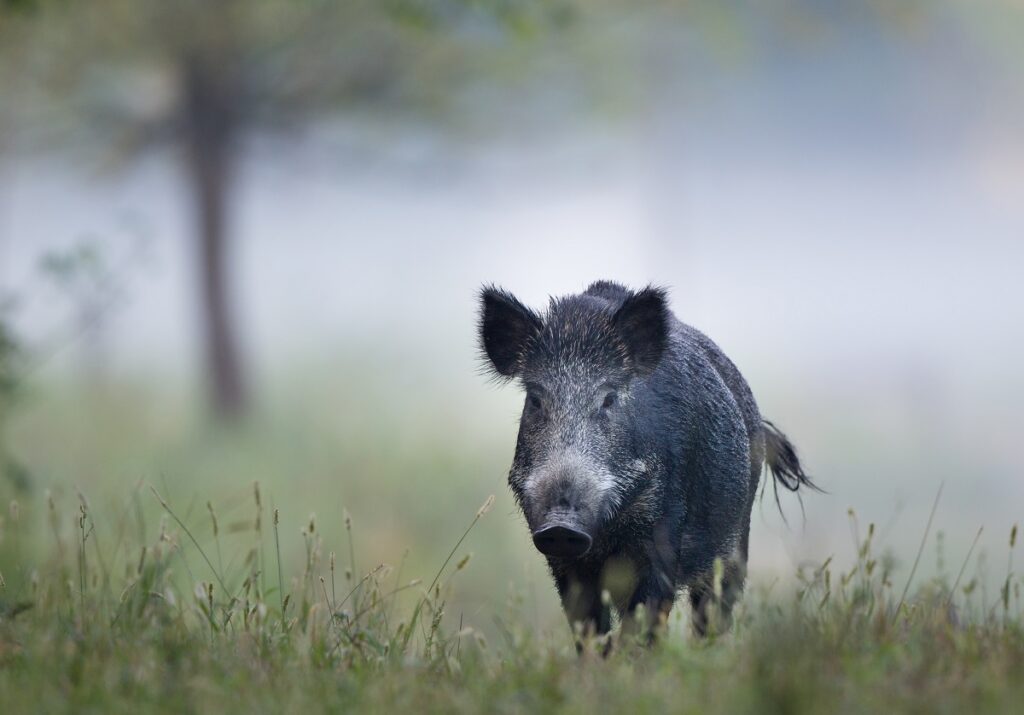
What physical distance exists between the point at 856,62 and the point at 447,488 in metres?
22.5

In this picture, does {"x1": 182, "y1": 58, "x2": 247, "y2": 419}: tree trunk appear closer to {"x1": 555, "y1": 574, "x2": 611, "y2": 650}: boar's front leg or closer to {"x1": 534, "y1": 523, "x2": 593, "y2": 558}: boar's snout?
{"x1": 555, "y1": 574, "x2": 611, "y2": 650}: boar's front leg

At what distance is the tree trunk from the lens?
49.5 feet

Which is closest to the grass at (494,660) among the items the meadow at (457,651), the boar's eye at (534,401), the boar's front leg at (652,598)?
the meadow at (457,651)

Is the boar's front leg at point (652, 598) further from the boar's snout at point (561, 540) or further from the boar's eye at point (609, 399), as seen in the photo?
the boar's eye at point (609, 399)

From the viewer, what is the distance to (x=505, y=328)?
15.6 feet

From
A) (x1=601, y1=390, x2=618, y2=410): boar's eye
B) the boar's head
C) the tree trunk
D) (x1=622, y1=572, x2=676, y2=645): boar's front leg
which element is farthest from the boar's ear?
the tree trunk

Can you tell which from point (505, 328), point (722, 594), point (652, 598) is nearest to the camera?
point (652, 598)

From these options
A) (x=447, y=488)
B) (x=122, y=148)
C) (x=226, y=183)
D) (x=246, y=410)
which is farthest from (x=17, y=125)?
(x=447, y=488)

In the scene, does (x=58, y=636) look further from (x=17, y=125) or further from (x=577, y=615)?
(x=17, y=125)

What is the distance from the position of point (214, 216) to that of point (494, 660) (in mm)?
12790

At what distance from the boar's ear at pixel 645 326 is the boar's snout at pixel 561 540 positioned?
2.71 ft

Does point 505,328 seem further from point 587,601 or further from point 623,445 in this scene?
point 587,601

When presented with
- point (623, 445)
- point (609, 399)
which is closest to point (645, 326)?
point (609, 399)

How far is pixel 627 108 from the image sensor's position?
51.2 ft
